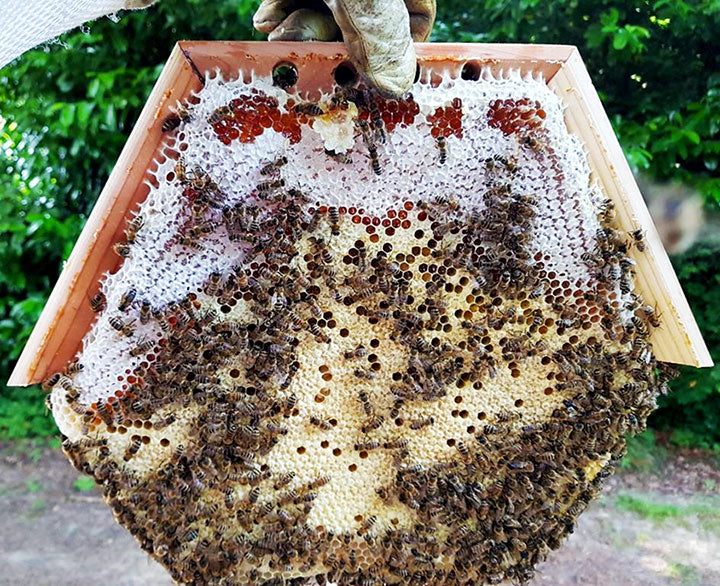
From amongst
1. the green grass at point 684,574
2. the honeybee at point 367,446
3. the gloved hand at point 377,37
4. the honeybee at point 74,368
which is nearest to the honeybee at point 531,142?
the gloved hand at point 377,37

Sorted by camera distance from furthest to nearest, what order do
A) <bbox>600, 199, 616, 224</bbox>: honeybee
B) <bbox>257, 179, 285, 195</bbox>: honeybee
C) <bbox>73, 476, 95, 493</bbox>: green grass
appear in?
<bbox>73, 476, 95, 493</bbox>: green grass, <bbox>600, 199, 616, 224</bbox>: honeybee, <bbox>257, 179, 285, 195</bbox>: honeybee

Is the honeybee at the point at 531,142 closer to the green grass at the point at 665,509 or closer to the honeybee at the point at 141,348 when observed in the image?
the honeybee at the point at 141,348

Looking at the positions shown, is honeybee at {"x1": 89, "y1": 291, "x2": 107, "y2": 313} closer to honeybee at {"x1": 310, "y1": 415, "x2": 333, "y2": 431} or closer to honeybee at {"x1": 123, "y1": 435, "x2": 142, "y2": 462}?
honeybee at {"x1": 123, "y1": 435, "x2": 142, "y2": 462}

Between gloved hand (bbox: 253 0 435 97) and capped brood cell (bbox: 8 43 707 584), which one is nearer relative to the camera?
gloved hand (bbox: 253 0 435 97)

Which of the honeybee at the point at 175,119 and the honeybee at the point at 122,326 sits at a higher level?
the honeybee at the point at 175,119

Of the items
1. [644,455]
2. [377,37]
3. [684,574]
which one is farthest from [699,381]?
[377,37]

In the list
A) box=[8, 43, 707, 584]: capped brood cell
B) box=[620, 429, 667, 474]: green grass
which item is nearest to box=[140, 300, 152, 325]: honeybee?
box=[8, 43, 707, 584]: capped brood cell

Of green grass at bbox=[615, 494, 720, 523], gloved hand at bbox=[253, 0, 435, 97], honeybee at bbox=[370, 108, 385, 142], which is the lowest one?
green grass at bbox=[615, 494, 720, 523]

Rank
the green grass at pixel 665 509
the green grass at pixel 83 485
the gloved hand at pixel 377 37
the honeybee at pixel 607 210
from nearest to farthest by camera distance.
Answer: the gloved hand at pixel 377 37
the honeybee at pixel 607 210
the green grass at pixel 665 509
the green grass at pixel 83 485
